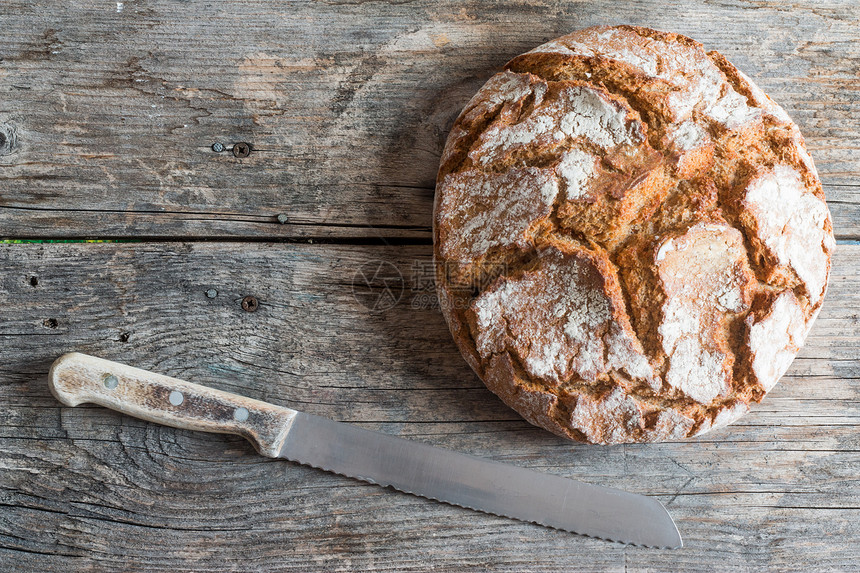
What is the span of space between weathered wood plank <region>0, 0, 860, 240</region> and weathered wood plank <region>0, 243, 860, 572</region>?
11 cm

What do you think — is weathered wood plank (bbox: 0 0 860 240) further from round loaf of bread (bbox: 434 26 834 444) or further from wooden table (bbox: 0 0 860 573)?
round loaf of bread (bbox: 434 26 834 444)

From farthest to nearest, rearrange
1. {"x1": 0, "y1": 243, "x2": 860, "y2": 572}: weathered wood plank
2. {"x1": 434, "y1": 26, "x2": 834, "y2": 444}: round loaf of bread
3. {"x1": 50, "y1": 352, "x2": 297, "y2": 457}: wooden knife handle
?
{"x1": 0, "y1": 243, "x2": 860, "y2": 572}: weathered wood plank → {"x1": 50, "y1": 352, "x2": 297, "y2": 457}: wooden knife handle → {"x1": 434, "y1": 26, "x2": 834, "y2": 444}: round loaf of bread

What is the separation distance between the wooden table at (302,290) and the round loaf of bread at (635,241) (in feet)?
0.97

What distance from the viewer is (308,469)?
5.05 ft

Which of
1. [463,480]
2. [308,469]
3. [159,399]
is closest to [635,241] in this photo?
[463,480]

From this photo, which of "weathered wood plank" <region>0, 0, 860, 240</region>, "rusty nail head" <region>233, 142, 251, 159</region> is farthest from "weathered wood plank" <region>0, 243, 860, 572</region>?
"rusty nail head" <region>233, 142, 251, 159</region>

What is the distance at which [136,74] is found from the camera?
160 centimetres

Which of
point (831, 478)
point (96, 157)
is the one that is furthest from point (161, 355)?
point (831, 478)

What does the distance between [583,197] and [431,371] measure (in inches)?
25.7

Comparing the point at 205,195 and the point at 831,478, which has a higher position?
the point at 205,195

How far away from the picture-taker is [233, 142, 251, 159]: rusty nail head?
1594 millimetres

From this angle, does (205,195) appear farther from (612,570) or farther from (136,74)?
(612,570)

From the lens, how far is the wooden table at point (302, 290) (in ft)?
5.03

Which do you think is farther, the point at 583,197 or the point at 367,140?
the point at 367,140
